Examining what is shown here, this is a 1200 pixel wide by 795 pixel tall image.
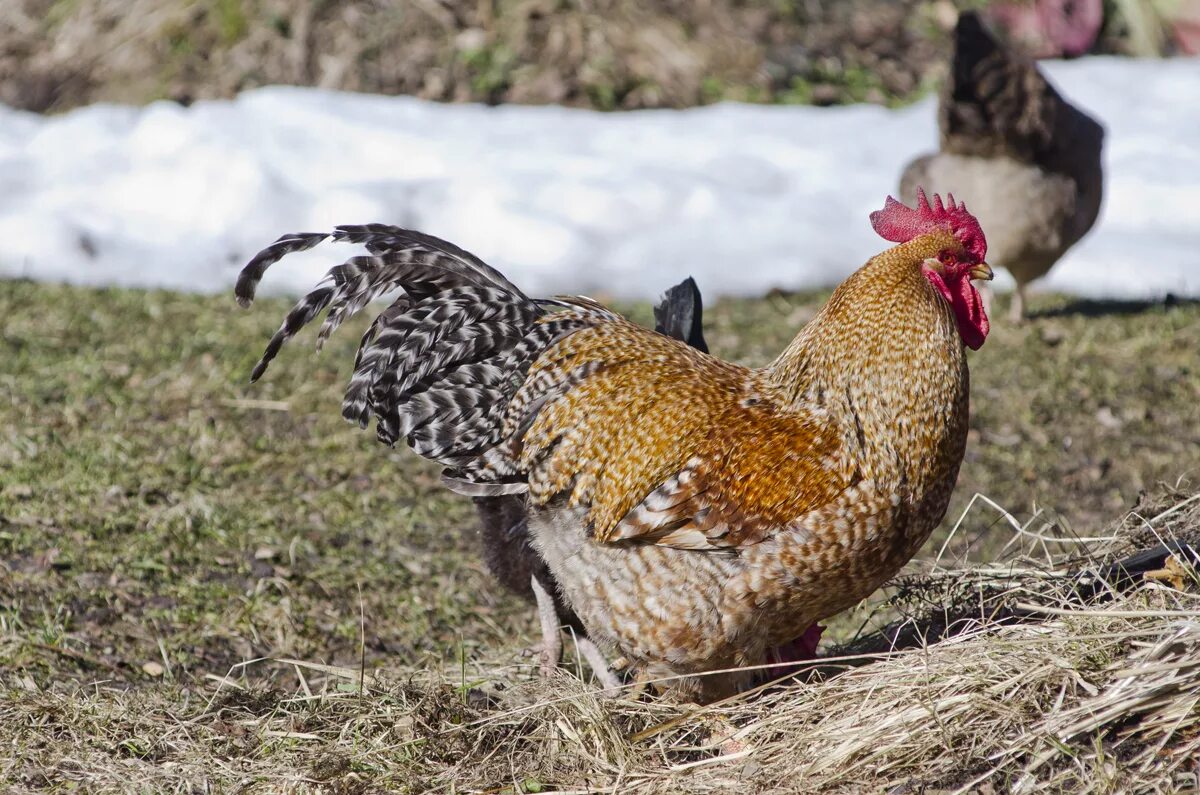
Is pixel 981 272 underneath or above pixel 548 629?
above

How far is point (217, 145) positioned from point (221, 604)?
6036mm

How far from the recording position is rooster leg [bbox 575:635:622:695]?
3916 millimetres

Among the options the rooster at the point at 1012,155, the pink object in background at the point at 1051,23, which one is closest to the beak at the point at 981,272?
the rooster at the point at 1012,155

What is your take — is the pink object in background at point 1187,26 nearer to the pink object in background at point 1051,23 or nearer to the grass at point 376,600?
the pink object in background at point 1051,23

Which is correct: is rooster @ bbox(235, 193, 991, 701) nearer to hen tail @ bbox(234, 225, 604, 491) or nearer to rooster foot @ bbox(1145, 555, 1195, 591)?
hen tail @ bbox(234, 225, 604, 491)

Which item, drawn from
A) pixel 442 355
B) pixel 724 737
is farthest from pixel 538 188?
pixel 724 737

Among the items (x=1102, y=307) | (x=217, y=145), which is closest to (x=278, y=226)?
(x=217, y=145)

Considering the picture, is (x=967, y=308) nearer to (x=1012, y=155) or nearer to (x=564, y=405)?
(x=564, y=405)

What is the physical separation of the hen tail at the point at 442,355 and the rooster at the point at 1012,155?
3922mm

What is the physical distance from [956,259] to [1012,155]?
154 inches

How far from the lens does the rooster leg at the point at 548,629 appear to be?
4004 mm

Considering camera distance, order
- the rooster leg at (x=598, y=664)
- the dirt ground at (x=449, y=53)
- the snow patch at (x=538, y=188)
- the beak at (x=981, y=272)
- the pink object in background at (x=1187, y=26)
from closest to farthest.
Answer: the beak at (x=981, y=272) → the rooster leg at (x=598, y=664) → the snow patch at (x=538, y=188) → the dirt ground at (x=449, y=53) → the pink object in background at (x=1187, y=26)

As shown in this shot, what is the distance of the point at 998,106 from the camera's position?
7188 millimetres

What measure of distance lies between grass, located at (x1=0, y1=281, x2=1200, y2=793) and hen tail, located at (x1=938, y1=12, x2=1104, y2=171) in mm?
1073
